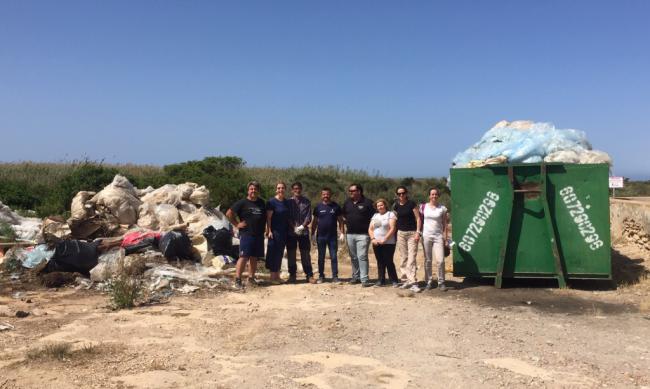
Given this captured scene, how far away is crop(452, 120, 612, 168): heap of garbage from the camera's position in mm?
9062

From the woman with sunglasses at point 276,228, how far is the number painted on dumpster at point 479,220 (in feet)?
9.27

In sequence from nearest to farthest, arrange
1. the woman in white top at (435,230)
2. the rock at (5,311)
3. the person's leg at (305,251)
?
1. the rock at (5,311)
2. the woman in white top at (435,230)
3. the person's leg at (305,251)

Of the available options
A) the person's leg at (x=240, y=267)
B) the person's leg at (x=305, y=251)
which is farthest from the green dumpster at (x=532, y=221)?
the person's leg at (x=240, y=267)

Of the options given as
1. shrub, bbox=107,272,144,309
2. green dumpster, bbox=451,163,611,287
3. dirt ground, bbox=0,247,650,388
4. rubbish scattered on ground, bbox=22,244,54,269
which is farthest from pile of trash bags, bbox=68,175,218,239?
green dumpster, bbox=451,163,611,287

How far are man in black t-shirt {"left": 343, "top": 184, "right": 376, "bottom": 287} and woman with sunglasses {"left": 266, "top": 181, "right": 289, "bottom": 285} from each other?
3.32 feet

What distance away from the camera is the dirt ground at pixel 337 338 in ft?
14.8

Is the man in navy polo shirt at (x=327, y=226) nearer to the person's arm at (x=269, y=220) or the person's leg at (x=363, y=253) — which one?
the person's leg at (x=363, y=253)

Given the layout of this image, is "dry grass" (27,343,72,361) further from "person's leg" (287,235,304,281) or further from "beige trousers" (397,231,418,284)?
"beige trousers" (397,231,418,284)

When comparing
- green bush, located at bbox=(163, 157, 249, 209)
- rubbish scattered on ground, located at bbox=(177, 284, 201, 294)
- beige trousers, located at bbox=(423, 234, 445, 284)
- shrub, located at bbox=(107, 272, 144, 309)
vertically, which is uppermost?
green bush, located at bbox=(163, 157, 249, 209)

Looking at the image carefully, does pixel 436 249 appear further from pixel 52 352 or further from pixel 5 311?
pixel 5 311

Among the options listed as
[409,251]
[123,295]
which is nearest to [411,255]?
[409,251]

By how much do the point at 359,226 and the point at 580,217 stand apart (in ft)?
10.8

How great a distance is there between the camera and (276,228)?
870cm

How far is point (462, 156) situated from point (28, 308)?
7388mm
